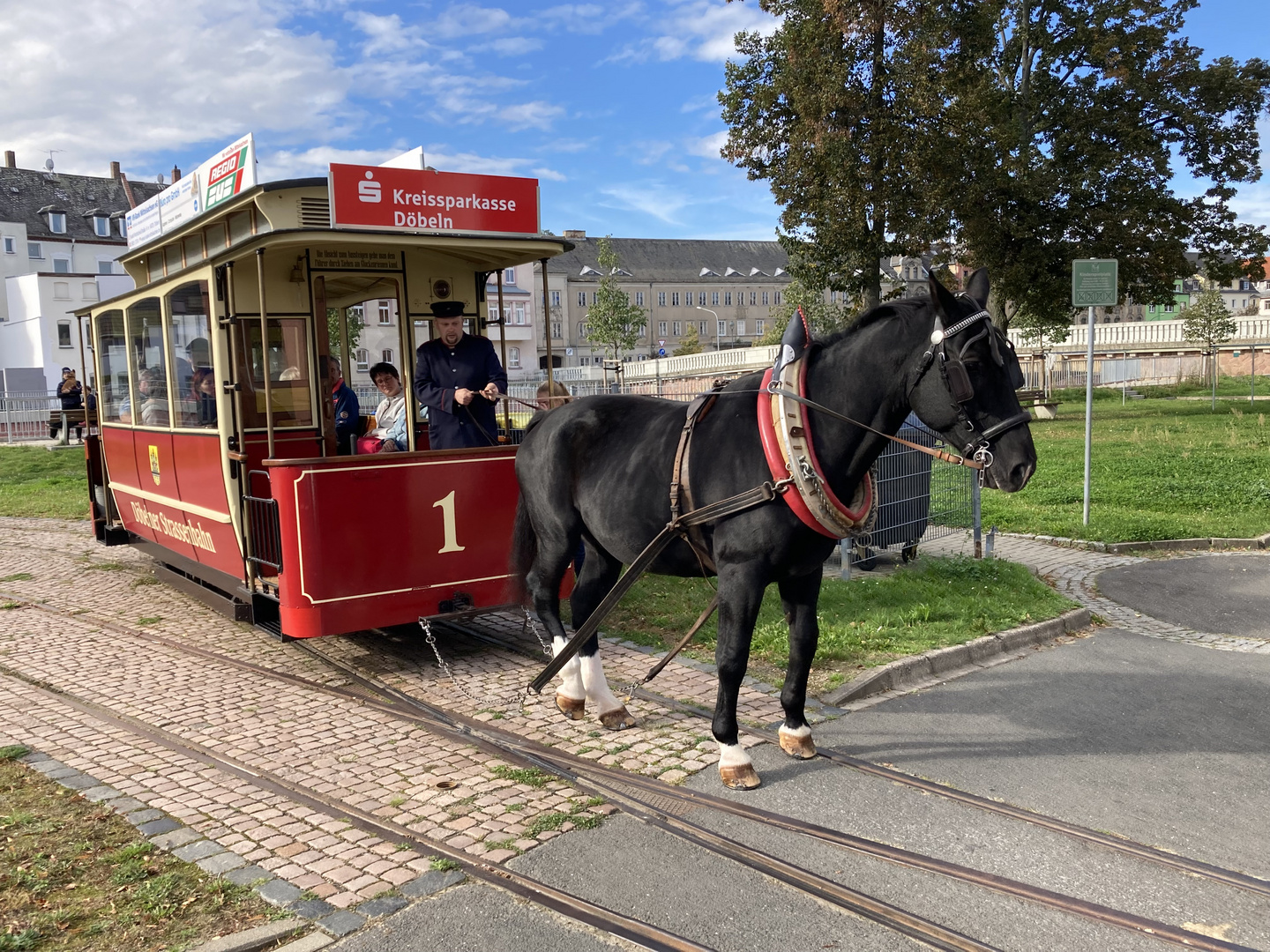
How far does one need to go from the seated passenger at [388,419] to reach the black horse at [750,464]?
7.00 feet

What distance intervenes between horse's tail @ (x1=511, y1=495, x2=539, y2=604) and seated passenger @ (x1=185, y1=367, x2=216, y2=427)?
2540mm

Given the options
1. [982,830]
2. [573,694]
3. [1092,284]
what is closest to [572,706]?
[573,694]

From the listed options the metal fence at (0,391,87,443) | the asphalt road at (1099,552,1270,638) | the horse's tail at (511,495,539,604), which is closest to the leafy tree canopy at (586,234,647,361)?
the metal fence at (0,391,87,443)

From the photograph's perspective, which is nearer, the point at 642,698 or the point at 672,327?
the point at 642,698

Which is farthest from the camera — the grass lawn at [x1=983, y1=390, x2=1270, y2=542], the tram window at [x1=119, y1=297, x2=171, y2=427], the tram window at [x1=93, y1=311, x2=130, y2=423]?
the grass lawn at [x1=983, y1=390, x2=1270, y2=542]

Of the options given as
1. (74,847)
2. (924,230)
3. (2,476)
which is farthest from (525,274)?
(74,847)

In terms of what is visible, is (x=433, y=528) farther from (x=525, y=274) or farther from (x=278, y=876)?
(x=525, y=274)

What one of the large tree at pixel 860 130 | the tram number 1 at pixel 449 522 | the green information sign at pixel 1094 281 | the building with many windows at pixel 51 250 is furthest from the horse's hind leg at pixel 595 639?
the building with many windows at pixel 51 250

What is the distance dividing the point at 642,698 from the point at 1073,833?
99.5 inches

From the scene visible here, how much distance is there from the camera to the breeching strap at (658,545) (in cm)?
434

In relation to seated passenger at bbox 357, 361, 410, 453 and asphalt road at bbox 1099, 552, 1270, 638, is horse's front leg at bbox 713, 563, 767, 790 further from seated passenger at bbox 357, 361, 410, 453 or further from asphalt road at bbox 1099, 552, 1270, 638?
asphalt road at bbox 1099, 552, 1270, 638

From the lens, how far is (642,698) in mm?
5820

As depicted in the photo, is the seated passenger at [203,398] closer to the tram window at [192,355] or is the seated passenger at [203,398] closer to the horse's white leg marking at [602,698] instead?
the tram window at [192,355]

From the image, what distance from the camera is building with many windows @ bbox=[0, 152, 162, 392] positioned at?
176ft
